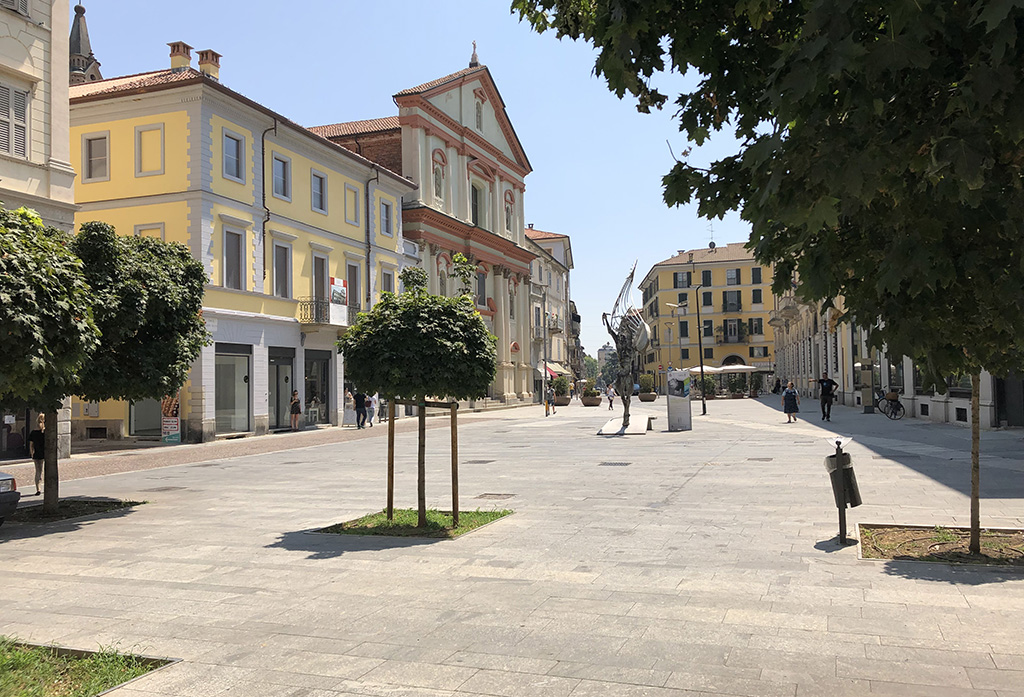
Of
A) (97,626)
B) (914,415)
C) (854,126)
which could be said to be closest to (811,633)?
(854,126)

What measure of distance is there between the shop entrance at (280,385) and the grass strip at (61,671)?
26.5 metres

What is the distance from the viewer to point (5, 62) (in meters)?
18.2

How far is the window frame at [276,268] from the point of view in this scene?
31237 mm

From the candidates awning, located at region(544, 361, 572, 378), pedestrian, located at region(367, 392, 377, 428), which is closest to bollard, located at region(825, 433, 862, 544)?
pedestrian, located at region(367, 392, 377, 428)

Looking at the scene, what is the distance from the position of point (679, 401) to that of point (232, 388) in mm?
15500

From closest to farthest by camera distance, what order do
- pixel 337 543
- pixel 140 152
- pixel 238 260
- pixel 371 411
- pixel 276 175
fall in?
1. pixel 337 543
2. pixel 140 152
3. pixel 238 260
4. pixel 276 175
5. pixel 371 411

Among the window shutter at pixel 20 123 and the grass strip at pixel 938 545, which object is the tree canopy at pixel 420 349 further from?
the window shutter at pixel 20 123

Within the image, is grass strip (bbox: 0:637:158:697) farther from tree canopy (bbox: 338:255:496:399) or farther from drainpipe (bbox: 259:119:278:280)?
drainpipe (bbox: 259:119:278:280)

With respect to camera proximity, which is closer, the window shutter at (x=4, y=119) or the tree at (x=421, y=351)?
the tree at (x=421, y=351)

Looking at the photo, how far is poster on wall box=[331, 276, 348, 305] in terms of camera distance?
34.2 m

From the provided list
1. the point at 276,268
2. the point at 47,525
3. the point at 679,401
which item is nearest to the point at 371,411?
the point at 276,268

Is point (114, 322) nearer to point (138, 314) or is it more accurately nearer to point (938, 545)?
point (138, 314)

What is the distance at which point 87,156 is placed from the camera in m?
28.3

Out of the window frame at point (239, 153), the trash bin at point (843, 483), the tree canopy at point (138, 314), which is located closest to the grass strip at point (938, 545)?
the trash bin at point (843, 483)
